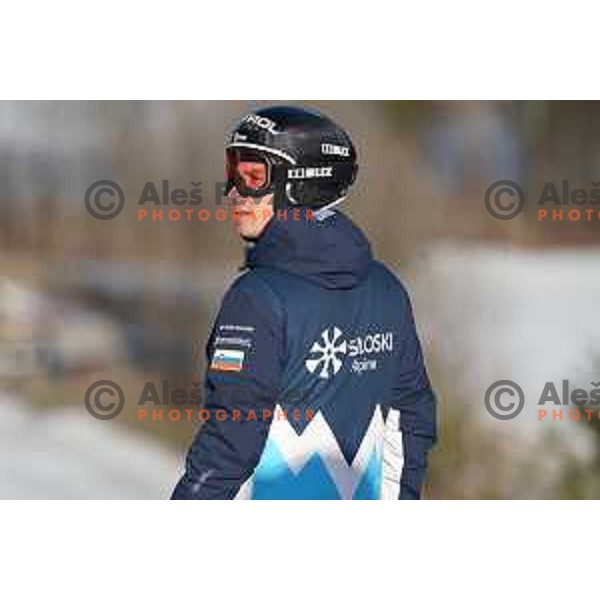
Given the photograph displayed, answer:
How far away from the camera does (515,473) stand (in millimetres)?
7535

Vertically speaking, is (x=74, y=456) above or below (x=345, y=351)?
below

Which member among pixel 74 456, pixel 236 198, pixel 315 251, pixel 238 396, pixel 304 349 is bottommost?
pixel 74 456

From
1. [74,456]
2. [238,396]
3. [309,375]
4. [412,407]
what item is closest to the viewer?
[238,396]

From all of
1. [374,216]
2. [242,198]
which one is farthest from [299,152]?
[374,216]

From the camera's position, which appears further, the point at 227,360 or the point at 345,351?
the point at 345,351

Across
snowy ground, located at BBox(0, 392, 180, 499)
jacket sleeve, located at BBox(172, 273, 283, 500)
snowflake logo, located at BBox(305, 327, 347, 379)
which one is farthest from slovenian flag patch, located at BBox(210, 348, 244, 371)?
snowy ground, located at BBox(0, 392, 180, 499)

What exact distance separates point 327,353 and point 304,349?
77 millimetres

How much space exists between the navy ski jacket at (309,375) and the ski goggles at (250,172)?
0.37 feet

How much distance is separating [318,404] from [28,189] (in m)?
5.15

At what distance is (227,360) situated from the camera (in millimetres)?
3012

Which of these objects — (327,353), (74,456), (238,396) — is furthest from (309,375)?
(74,456)

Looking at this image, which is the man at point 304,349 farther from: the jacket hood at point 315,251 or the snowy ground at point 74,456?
the snowy ground at point 74,456

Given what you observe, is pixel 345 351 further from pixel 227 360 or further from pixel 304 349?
pixel 227 360

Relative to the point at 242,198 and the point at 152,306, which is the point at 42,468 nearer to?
the point at 152,306
